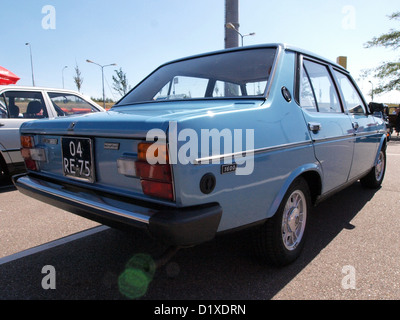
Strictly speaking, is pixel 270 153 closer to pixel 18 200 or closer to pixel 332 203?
pixel 332 203

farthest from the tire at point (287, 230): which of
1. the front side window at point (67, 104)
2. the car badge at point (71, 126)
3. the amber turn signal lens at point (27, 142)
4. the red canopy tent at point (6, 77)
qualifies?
the red canopy tent at point (6, 77)

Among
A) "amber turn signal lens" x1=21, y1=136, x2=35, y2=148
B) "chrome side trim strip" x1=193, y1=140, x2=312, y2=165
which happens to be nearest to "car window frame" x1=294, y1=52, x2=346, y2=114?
"chrome side trim strip" x1=193, y1=140, x2=312, y2=165

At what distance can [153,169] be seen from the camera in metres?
1.59

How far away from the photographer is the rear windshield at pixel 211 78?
2322 mm

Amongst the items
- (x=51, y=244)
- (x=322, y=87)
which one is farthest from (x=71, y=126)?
(x=322, y=87)

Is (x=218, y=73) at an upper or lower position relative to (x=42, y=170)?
upper

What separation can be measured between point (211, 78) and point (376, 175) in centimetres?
333

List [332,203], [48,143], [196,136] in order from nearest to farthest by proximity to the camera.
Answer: [196,136] < [48,143] < [332,203]

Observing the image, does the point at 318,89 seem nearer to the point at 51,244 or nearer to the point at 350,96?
the point at 350,96

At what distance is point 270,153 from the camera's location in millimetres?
1888

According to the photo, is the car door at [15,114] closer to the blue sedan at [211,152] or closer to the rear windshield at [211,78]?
the blue sedan at [211,152]

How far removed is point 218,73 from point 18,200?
3.39m
